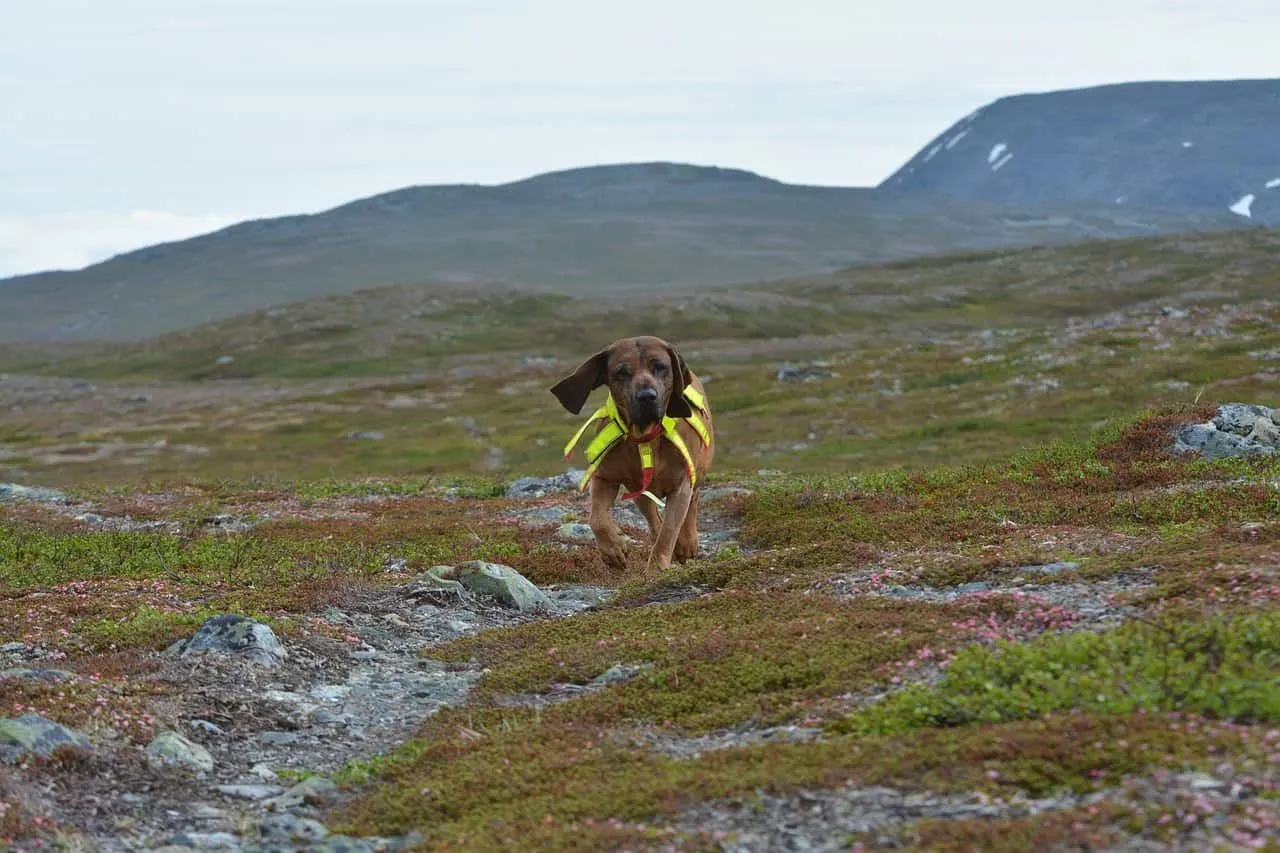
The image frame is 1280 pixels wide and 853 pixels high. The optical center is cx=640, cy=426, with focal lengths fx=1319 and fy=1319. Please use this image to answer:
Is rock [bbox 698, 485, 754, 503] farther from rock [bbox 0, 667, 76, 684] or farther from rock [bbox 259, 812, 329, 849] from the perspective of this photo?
rock [bbox 259, 812, 329, 849]

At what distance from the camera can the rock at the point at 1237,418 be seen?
2248cm

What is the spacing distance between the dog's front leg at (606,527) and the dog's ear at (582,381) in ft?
3.60

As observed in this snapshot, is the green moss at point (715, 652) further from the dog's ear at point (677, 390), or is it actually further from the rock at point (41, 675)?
the rock at point (41, 675)

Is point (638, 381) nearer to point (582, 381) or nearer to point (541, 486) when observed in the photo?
point (582, 381)

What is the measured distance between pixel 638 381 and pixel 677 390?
930 millimetres

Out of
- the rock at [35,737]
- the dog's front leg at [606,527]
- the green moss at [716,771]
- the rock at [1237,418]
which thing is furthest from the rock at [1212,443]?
the rock at [35,737]

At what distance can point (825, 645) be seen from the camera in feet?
34.8

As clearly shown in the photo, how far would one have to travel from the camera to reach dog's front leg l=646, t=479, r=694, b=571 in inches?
639

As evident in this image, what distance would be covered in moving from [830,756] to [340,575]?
10.1m

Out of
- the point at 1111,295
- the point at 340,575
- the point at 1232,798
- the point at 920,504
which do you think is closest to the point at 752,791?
the point at 1232,798

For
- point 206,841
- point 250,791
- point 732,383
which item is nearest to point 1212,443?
point 250,791

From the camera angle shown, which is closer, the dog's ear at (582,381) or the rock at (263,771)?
the rock at (263,771)

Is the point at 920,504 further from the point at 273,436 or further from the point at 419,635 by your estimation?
the point at 273,436

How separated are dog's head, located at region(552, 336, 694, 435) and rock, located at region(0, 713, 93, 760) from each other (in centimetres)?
724
